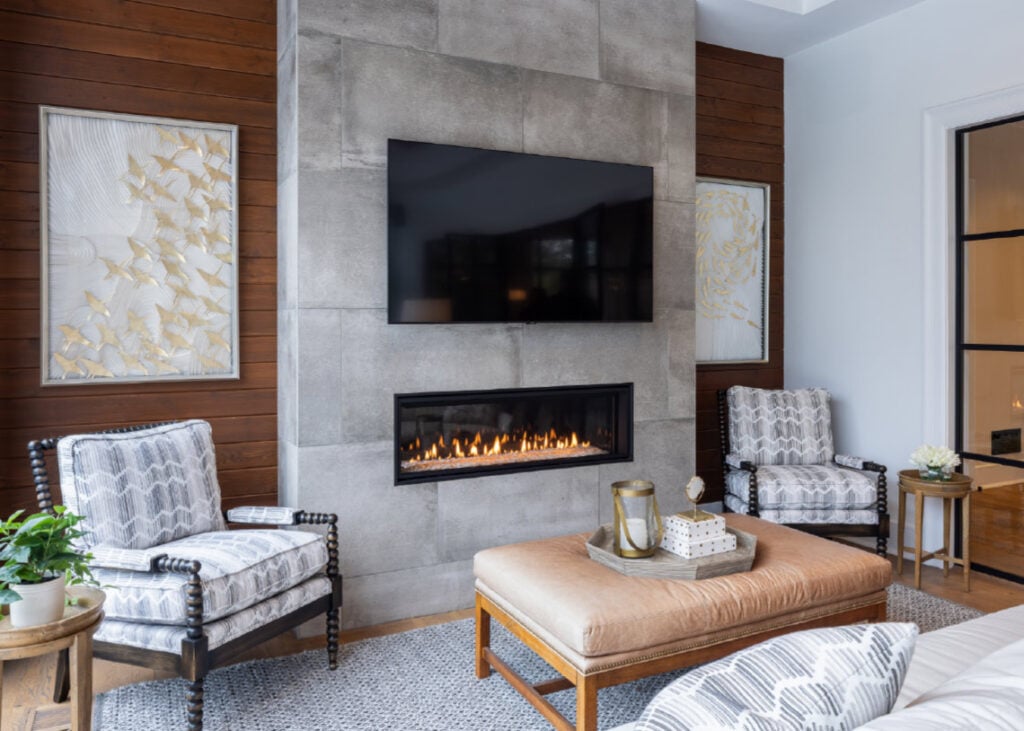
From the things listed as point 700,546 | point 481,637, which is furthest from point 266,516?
point 700,546

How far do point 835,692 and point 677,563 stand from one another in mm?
1392

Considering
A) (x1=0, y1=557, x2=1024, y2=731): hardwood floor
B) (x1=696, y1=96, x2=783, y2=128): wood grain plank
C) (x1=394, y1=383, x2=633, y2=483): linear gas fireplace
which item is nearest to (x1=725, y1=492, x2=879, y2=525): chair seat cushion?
(x1=0, y1=557, x2=1024, y2=731): hardwood floor

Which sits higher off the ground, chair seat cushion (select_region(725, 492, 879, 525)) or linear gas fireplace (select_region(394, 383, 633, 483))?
linear gas fireplace (select_region(394, 383, 633, 483))

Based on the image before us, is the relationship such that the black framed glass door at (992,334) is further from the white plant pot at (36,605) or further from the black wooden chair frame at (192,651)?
the white plant pot at (36,605)

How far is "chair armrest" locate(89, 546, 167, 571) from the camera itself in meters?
2.37

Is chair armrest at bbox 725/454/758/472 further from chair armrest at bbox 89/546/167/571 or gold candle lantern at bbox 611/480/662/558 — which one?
chair armrest at bbox 89/546/167/571

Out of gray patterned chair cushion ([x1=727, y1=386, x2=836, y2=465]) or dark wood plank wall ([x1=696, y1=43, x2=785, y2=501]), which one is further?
dark wood plank wall ([x1=696, y1=43, x2=785, y2=501])

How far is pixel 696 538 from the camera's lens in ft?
8.16

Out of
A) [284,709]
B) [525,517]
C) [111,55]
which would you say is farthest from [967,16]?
[284,709]

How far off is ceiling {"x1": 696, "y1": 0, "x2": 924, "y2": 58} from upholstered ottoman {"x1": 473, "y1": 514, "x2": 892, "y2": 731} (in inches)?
117

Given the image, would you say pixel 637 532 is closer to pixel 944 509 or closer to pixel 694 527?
pixel 694 527

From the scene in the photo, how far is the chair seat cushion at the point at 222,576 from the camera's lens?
7.77 feet

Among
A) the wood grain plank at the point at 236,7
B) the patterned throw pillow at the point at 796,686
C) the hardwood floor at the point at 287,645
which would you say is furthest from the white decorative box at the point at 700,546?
the wood grain plank at the point at 236,7

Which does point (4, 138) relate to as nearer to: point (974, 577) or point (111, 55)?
point (111, 55)
